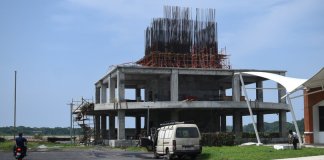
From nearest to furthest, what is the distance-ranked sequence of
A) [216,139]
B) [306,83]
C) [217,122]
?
[306,83] < [216,139] < [217,122]

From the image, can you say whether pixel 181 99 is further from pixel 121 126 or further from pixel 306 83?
pixel 306 83

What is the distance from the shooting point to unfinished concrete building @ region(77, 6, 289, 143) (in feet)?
188

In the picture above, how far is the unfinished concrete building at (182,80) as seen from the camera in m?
57.4

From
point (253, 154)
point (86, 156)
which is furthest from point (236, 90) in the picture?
point (253, 154)

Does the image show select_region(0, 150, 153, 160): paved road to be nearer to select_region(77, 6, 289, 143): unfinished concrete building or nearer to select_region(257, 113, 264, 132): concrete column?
select_region(77, 6, 289, 143): unfinished concrete building

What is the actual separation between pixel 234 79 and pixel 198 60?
519cm

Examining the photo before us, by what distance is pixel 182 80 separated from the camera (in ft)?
210

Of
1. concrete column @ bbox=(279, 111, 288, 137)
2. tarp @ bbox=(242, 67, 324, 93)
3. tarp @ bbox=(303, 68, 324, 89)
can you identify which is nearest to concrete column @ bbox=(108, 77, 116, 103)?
concrete column @ bbox=(279, 111, 288, 137)

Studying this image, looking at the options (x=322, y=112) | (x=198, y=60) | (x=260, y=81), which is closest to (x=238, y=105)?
(x=198, y=60)

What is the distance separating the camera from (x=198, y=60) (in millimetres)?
62312

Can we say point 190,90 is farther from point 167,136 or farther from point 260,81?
point 167,136

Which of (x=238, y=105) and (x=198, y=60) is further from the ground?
(x=198, y=60)

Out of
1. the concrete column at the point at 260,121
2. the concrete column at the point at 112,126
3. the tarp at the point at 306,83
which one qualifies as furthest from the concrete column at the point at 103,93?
the tarp at the point at 306,83

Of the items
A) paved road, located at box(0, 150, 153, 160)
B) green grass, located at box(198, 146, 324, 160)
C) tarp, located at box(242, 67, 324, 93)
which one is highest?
tarp, located at box(242, 67, 324, 93)
